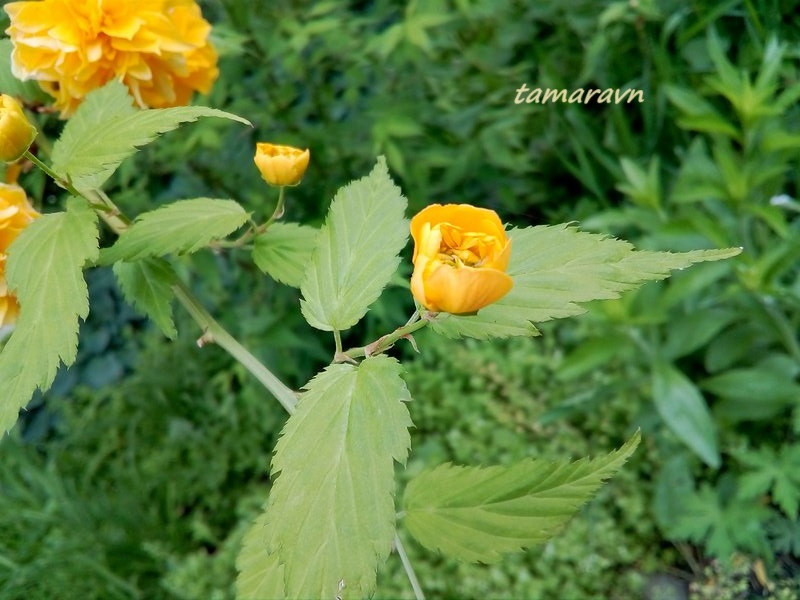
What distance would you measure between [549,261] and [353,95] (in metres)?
1.04

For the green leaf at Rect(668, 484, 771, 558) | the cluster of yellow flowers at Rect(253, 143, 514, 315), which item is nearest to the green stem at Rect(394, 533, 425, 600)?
the cluster of yellow flowers at Rect(253, 143, 514, 315)

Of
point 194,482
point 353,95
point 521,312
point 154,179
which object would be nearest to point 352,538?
point 521,312

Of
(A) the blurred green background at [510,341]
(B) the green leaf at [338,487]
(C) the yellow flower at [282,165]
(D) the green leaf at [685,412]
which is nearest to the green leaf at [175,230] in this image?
(C) the yellow flower at [282,165]

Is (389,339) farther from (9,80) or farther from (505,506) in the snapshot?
(9,80)

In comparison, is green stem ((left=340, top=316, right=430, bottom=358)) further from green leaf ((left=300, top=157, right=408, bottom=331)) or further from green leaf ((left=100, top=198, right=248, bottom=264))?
green leaf ((left=100, top=198, right=248, bottom=264))

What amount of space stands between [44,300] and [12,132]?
0.09 meters

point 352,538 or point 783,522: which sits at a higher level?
point 352,538

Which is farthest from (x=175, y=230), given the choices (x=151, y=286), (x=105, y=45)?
(x=105, y=45)

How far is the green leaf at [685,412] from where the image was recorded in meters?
1.23

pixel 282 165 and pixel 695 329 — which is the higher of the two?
pixel 282 165

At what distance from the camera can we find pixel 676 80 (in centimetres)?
151

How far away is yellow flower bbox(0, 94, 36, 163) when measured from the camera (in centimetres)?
41

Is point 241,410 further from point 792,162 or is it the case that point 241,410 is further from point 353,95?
point 792,162

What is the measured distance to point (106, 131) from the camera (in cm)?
44
